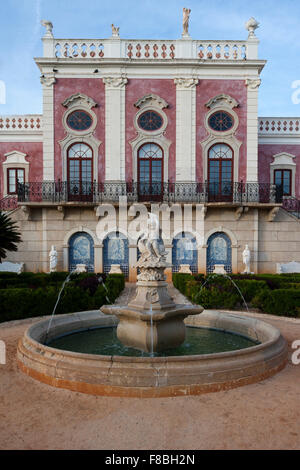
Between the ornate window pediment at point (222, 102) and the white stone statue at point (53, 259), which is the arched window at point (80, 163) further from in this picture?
the ornate window pediment at point (222, 102)

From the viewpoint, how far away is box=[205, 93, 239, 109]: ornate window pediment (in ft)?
55.8

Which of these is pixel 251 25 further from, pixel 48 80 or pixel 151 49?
pixel 48 80

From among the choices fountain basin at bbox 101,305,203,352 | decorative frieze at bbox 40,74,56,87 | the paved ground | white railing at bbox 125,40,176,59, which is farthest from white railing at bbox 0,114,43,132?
the paved ground

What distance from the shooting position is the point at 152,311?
570 cm

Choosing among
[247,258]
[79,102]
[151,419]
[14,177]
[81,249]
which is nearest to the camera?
[151,419]

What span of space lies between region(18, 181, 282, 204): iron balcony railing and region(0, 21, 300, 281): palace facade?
6cm

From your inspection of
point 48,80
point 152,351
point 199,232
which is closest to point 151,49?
point 48,80

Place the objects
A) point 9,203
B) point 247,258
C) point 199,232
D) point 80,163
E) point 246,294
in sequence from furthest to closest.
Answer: point 9,203 < point 80,163 < point 199,232 < point 247,258 < point 246,294

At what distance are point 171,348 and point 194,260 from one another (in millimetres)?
11052

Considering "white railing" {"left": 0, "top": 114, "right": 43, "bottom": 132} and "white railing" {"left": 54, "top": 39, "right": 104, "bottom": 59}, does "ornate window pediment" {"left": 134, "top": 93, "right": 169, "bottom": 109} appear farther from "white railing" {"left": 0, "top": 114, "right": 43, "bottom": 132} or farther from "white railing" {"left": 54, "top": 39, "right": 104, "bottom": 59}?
"white railing" {"left": 0, "top": 114, "right": 43, "bottom": 132}

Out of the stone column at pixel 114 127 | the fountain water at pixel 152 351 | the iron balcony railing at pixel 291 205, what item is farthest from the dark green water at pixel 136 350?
the iron balcony railing at pixel 291 205

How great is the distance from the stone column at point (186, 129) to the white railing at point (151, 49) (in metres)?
1.55

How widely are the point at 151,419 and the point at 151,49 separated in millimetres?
18049
